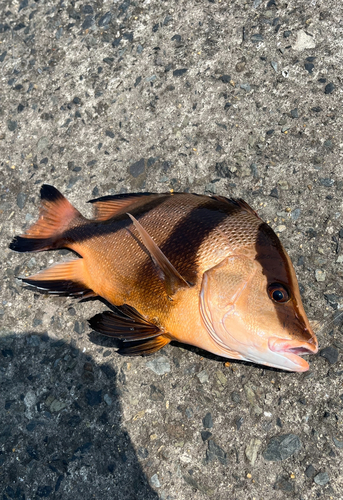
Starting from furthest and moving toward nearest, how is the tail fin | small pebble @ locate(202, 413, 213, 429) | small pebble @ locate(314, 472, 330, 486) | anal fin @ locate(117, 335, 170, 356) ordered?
the tail fin < small pebble @ locate(202, 413, 213, 429) < anal fin @ locate(117, 335, 170, 356) < small pebble @ locate(314, 472, 330, 486)

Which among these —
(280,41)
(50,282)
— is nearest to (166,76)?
(280,41)

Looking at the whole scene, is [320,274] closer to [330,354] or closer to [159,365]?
[330,354]

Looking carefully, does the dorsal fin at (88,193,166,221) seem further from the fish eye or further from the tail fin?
the fish eye

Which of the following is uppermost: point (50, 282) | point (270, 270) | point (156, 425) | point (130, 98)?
point (130, 98)

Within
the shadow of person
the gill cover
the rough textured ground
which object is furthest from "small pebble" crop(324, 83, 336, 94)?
the shadow of person

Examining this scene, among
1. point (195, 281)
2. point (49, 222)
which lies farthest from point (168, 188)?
point (195, 281)

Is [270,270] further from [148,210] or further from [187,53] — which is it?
[187,53]

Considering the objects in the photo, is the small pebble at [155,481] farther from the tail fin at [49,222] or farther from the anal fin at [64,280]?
the tail fin at [49,222]
